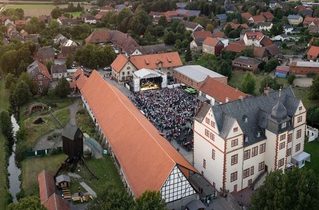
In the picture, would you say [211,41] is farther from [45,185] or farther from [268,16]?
[45,185]

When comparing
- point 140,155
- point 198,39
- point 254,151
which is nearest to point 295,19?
point 198,39

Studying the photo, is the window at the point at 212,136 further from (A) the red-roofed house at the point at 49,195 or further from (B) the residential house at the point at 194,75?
(B) the residential house at the point at 194,75

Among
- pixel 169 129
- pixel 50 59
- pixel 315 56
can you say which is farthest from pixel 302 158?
pixel 50 59

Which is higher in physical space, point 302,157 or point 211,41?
point 302,157

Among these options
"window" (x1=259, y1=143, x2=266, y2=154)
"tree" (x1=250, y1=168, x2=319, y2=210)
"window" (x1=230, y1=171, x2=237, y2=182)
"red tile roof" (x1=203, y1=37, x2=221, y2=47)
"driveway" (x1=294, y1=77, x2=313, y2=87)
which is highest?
"tree" (x1=250, y1=168, x2=319, y2=210)

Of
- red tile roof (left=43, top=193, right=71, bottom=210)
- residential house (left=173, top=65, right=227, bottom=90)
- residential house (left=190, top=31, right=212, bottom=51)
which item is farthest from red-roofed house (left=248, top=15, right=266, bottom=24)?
red tile roof (left=43, top=193, right=71, bottom=210)

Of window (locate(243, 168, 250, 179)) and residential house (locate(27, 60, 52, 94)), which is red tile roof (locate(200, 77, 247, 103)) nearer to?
window (locate(243, 168, 250, 179))
